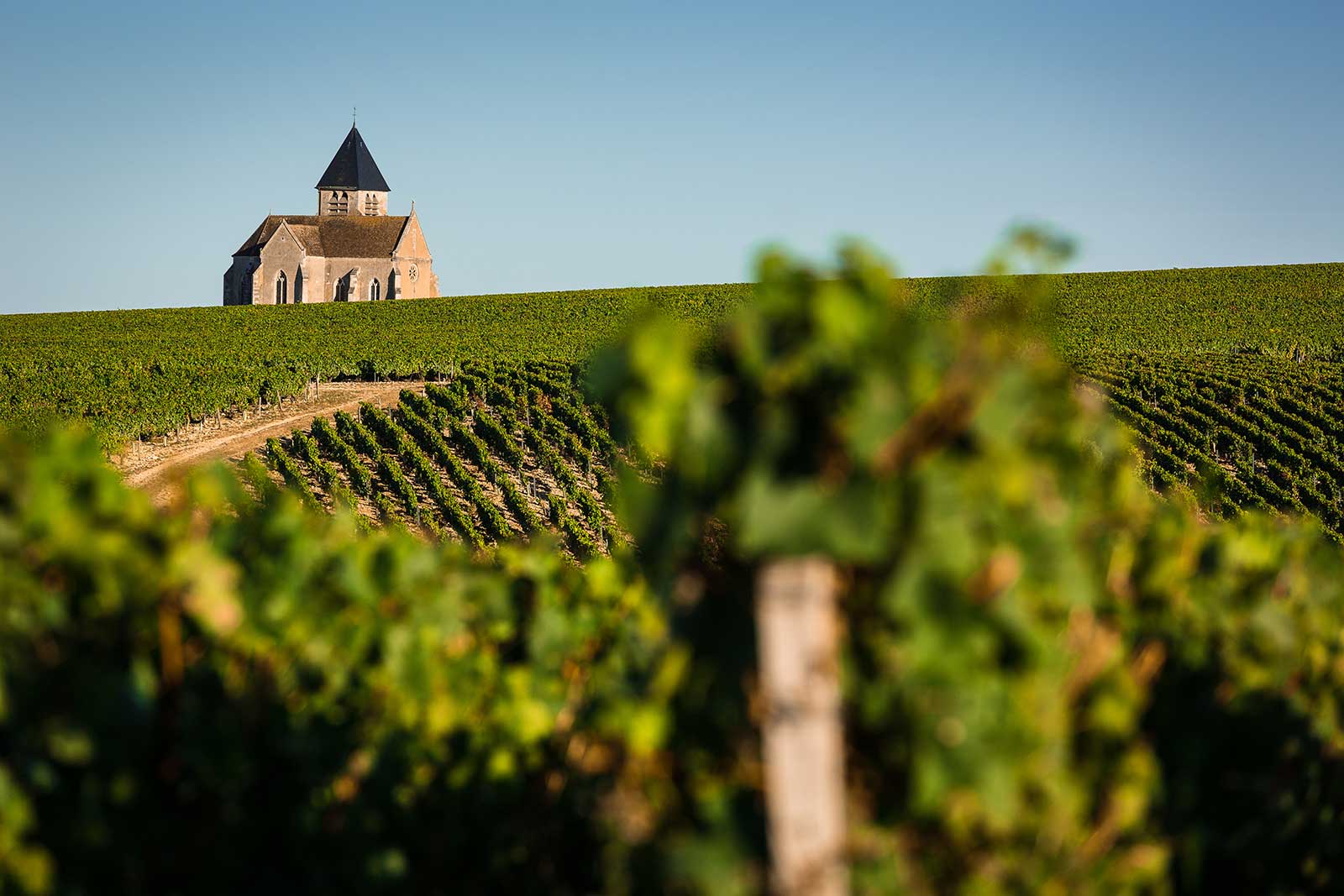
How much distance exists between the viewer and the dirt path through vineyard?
82.0ft

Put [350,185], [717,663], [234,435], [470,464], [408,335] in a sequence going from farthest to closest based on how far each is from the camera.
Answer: [350,185] < [408,335] < [234,435] < [470,464] < [717,663]

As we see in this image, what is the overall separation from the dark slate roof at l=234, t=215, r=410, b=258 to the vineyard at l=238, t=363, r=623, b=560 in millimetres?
49740

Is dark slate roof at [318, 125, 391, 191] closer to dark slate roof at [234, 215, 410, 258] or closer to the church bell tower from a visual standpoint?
the church bell tower

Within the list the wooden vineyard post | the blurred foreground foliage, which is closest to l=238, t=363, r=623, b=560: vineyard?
the blurred foreground foliage

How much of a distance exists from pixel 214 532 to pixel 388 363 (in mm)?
38749

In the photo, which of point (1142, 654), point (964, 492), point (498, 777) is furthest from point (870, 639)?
point (498, 777)

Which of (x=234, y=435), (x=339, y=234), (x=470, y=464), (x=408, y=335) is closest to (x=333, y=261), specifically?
(x=339, y=234)

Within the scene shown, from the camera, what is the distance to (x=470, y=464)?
979 inches

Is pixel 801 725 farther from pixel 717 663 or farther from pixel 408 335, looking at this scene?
pixel 408 335

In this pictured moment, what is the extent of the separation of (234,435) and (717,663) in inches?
1168

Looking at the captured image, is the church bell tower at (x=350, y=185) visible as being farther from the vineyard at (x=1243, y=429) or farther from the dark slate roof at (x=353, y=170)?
the vineyard at (x=1243, y=429)

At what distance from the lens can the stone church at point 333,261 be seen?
75.8 metres

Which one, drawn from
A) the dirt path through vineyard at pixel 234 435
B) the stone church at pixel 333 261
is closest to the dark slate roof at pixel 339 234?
the stone church at pixel 333 261

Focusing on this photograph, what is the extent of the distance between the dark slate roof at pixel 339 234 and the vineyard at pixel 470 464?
163 ft
